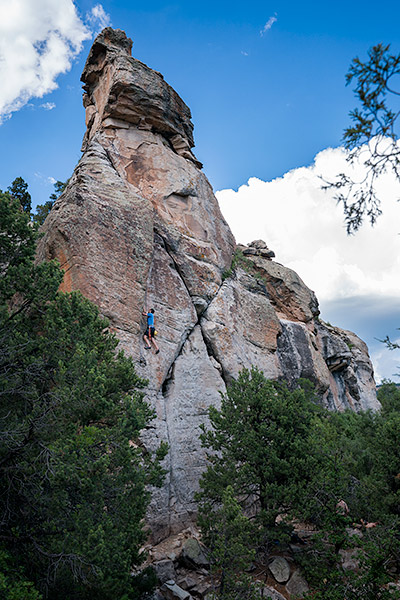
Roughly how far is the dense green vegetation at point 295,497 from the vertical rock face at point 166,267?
2625 millimetres

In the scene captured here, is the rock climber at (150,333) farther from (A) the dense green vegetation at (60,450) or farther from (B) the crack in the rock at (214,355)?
(A) the dense green vegetation at (60,450)

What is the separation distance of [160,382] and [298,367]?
1251 centimetres

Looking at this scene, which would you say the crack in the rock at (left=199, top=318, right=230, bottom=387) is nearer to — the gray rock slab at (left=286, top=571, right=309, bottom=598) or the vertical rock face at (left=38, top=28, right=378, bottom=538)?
the vertical rock face at (left=38, top=28, right=378, bottom=538)

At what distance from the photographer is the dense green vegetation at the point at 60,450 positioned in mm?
7148

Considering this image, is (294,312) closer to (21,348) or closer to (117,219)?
(117,219)

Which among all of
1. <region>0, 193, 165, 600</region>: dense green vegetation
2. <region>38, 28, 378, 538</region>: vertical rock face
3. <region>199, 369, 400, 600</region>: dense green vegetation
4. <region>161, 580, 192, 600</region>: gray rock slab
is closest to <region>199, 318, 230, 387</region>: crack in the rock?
<region>38, 28, 378, 538</region>: vertical rock face

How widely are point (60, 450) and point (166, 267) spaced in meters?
12.6

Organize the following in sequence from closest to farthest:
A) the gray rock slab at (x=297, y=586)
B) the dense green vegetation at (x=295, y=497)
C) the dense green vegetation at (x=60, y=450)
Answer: the dense green vegetation at (x=60, y=450) < the dense green vegetation at (x=295, y=497) < the gray rock slab at (x=297, y=586)

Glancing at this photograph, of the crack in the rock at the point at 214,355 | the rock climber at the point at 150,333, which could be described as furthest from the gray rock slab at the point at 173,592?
the crack in the rock at the point at 214,355

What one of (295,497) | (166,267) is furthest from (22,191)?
(295,497)

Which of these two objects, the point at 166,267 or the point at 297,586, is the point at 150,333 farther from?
the point at 297,586

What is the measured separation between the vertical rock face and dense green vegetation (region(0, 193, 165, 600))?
173 inches

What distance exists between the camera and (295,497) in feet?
37.7

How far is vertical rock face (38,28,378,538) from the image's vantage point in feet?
49.2
